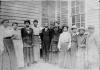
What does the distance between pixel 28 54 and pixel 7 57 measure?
0.96 meters

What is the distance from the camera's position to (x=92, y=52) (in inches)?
162

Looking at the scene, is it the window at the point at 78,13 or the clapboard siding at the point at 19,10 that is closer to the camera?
the window at the point at 78,13

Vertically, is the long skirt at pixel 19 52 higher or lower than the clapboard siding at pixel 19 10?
lower

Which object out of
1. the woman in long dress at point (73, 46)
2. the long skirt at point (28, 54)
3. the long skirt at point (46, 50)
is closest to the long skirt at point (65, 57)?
the woman in long dress at point (73, 46)

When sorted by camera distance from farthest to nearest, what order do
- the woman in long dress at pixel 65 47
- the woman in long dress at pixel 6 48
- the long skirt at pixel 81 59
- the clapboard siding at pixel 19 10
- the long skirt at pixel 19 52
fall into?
1. the clapboard siding at pixel 19 10
2. the woman in long dress at pixel 65 47
3. the long skirt at pixel 19 52
4. the long skirt at pixel 81 59
5. the woman in long dress at pixel 6 48

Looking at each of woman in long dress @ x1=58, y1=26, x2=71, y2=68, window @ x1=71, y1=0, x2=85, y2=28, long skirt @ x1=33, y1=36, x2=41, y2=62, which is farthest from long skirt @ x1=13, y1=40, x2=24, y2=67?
window @ x1=71, y1=0, x2=85, y2=28

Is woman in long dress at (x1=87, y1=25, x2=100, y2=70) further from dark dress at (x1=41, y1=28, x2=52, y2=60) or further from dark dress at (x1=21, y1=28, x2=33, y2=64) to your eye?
dark dress at (x1=21, y1=28, x2=33, y2=64)

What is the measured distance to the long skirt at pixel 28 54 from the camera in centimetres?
468

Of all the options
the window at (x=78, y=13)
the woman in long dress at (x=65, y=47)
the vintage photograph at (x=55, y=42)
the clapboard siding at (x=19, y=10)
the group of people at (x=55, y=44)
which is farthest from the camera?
the clapboard siding at (x=19, y=10)

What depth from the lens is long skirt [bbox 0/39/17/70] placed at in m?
3.84

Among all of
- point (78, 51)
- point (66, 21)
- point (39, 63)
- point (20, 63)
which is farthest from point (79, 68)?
point (66, 21)

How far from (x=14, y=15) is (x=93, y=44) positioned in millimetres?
3651

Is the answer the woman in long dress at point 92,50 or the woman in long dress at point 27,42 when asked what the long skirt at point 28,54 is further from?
the woman in long dress at point 92,50

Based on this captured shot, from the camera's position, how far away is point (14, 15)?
6523 mm
